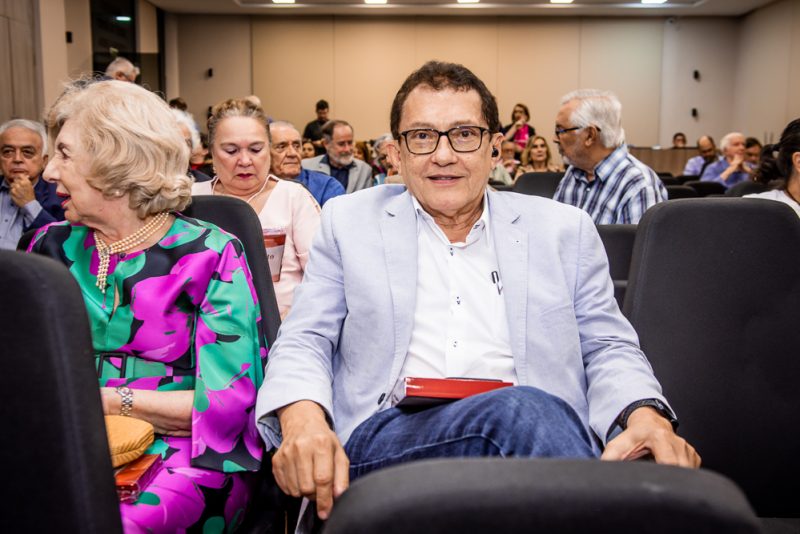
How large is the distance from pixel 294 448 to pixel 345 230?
56cm

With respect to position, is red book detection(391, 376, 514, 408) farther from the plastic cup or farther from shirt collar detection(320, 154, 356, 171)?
shirt collar detection(320, 154, 356, 171)

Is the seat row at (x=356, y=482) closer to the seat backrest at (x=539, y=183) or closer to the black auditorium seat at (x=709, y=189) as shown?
the seat backrest at (x=539, y=183)

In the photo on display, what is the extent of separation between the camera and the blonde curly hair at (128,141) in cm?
156

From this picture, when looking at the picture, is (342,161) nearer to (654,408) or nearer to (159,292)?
(159,292)

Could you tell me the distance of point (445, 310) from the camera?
5.40ft

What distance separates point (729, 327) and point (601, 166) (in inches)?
86.9

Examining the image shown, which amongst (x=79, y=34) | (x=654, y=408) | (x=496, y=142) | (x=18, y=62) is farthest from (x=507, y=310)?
(x=79, y=34)

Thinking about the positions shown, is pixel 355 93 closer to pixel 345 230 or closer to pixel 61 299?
pixel 345 230

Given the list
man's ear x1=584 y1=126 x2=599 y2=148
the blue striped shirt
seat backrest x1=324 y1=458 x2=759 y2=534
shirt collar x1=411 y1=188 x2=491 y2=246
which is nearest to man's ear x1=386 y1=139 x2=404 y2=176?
shirt collar x1=411 y1=188 x2=491 y2=246

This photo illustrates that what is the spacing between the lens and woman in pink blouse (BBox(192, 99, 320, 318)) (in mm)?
2801

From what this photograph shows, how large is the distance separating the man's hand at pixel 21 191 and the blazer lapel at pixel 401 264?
2864mm

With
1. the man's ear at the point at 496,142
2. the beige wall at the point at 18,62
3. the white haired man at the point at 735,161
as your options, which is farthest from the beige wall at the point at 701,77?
the man's ear at the point at 496,142

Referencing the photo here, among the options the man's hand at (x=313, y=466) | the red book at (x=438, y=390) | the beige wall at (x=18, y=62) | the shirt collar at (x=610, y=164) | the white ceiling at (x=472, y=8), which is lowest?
the man's hand at (x=313, y=466)

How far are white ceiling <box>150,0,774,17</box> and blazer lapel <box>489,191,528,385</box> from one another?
36.7 ft
